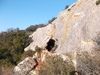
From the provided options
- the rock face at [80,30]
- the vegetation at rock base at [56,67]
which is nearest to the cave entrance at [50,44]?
the rock face at [80,30]

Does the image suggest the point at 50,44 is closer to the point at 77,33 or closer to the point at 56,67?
the point at 77,33

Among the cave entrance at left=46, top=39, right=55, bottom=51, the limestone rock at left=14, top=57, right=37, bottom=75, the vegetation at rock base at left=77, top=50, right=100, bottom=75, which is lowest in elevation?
the vegetation at rock base at left=77, top=50, right=100, bottom=75

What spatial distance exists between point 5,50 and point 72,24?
1623cm

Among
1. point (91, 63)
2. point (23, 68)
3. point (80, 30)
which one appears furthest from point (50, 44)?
point (91, 63)

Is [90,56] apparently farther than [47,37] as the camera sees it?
No

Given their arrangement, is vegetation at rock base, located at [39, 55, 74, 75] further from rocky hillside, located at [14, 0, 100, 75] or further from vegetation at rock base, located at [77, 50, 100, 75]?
rocky hillside, located at [14, 0, 100, 75]

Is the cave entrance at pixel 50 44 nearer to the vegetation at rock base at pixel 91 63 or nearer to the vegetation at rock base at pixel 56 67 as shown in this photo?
the vegetation at rock base at pixel 56 67

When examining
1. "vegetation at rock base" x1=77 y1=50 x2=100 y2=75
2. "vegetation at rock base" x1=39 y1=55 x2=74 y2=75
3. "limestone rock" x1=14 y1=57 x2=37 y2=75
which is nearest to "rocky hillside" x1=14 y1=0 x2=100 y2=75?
"limestone rock" x1=14 y1=57 x2=37 y2=75

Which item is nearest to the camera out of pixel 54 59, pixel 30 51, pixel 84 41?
pixel 54 59

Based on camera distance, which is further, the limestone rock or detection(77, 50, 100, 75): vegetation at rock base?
the limestone rock

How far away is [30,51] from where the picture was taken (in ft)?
86.0

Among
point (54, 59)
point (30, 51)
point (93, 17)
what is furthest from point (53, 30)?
point (54, 59)

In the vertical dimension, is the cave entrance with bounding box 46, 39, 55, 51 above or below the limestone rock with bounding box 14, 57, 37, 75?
above

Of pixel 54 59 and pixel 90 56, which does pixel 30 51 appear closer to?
pixel 54 59
